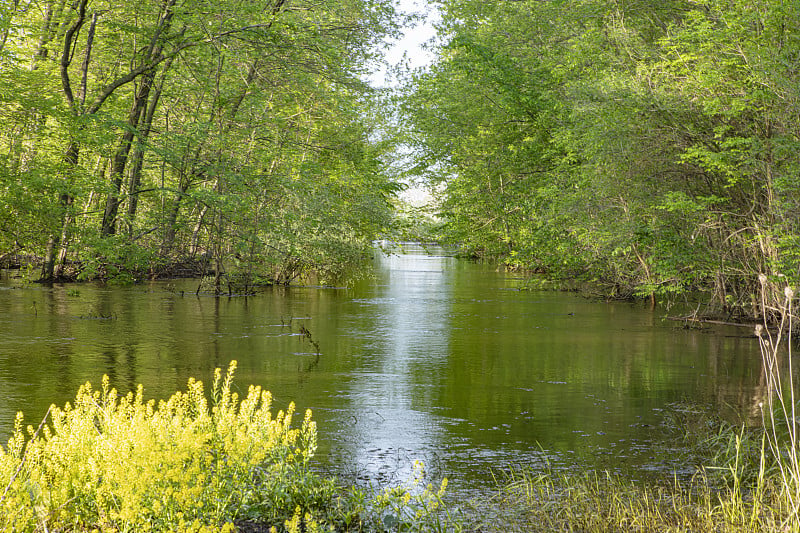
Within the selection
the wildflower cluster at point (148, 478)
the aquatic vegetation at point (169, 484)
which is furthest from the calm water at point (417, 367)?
the wildflower cluster at point (148, 478)

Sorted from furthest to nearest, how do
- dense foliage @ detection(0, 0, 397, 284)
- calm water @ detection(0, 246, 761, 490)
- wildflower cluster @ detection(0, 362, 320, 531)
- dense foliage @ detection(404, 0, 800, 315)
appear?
dense foliage @ detection(0, 0, 397, 284) < dense foliage @ detection(404, 0, 800, 315) < calm water @ detection(0, 246, 761, 490) < wildflower cluster @ detection(0, 362, 320, 531)

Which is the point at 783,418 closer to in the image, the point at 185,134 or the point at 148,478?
the point at 148,478

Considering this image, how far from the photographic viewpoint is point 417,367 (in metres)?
13.9

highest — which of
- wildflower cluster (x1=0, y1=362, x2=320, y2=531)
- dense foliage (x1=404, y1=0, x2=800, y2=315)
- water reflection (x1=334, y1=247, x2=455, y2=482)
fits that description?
dense foliage (x1=404, y1=0, x2=800, y2=315)

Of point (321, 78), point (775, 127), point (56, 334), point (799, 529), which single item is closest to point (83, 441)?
point (799, 529)

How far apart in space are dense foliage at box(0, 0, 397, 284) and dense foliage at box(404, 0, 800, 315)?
5488 millimetres

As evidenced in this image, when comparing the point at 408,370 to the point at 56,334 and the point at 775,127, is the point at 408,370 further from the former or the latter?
the point at 775,127

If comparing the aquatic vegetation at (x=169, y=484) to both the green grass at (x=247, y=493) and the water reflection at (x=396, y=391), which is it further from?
the water reflection at (x=396, y=391)

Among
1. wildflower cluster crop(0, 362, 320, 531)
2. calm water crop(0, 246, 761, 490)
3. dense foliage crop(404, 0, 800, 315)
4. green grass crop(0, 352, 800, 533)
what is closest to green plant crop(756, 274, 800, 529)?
green grass crop(0, 352, 800, 533)

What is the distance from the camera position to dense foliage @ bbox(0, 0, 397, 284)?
2177cm

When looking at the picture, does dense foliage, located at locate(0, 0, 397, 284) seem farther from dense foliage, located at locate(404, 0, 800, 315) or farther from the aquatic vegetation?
the aquatic vegetation

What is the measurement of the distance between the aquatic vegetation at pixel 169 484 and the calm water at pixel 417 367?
161 cm

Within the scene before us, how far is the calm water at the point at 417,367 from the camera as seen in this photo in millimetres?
8805

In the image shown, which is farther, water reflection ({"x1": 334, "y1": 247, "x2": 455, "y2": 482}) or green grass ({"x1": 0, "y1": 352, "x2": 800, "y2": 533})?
water reflection ({"x1": 334, "y1": 247, "x2": 455, "y2": 482})
